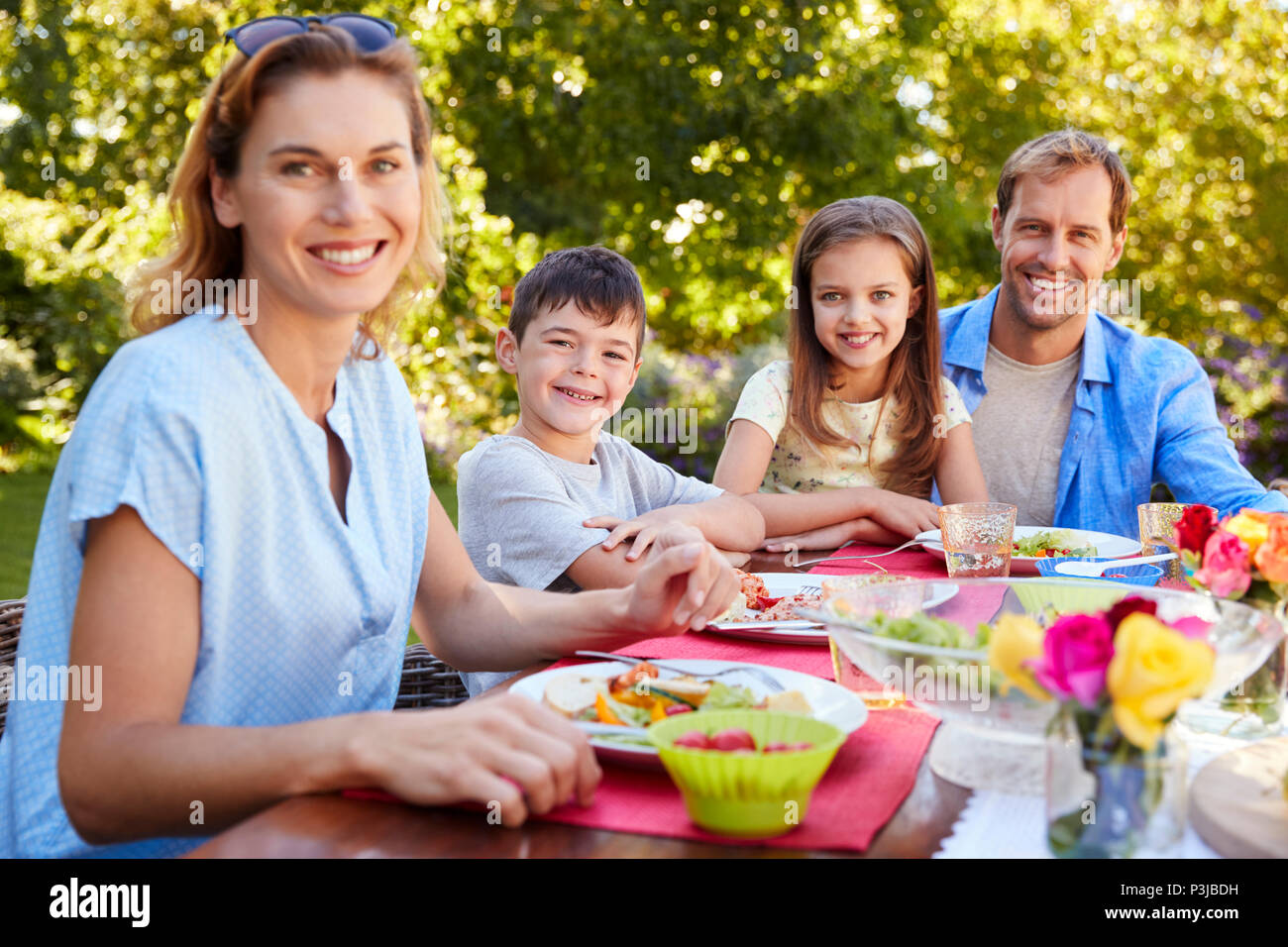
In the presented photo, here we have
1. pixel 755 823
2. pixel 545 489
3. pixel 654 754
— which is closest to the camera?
pixel 755 823

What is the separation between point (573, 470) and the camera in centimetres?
285

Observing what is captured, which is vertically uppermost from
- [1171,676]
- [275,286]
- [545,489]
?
[275,286]

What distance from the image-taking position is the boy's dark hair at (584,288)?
2822 mm

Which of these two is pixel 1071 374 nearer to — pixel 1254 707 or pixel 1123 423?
pixel 1123 423

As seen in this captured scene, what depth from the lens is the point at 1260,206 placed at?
12.3m

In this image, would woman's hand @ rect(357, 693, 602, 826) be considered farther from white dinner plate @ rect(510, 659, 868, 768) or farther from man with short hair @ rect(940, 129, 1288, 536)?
man with short hair @ rect(940, 129, 1288, 536)

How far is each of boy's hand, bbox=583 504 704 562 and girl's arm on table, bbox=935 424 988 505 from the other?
1.24 meters

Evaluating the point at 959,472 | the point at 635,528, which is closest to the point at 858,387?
the point at 959,472

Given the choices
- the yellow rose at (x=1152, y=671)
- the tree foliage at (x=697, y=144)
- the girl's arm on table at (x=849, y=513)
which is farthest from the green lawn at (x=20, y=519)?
the yellow rose at (x=1152, y=671)

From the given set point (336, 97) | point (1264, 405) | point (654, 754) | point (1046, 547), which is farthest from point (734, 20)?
point (654, 754)

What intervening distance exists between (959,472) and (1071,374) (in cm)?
69

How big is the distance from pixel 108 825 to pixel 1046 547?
207 cm

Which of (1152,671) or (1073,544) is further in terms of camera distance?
(1073,544)
